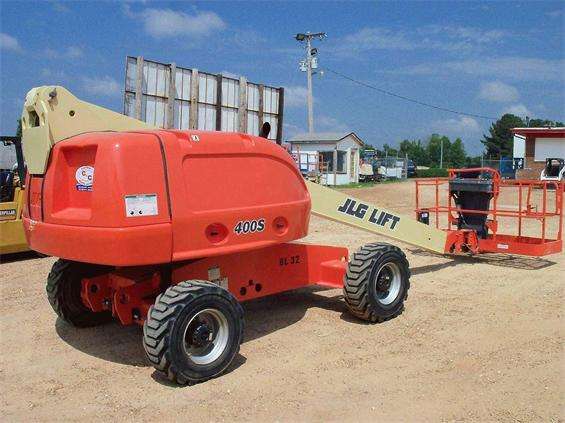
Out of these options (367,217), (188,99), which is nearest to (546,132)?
(367,217)

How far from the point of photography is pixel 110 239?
4.38 metres

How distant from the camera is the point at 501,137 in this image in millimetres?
82688

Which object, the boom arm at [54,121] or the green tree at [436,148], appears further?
the green tree at [436,148]

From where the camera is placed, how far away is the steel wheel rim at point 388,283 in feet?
20.6

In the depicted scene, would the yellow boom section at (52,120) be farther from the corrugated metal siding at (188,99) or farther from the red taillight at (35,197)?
the corrugated metal siding at (188,99)

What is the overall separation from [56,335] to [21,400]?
4.97 ft

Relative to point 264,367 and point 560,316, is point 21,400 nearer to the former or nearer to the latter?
point 264,367

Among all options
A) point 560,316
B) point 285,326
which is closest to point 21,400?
point 285,326

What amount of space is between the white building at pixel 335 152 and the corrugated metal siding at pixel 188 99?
2717 centimetres

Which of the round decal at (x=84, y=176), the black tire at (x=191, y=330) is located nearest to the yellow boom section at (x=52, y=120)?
the round decal at (x=84, y=176)

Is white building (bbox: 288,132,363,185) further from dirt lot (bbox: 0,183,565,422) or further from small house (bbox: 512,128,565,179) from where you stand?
dirt lot (bbox: 0,183,565,422)

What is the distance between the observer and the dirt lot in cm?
421

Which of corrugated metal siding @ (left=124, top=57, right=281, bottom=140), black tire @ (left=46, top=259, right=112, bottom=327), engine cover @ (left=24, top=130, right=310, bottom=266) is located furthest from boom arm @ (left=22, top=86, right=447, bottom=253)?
black tire @ (left=46, top=259, right=112, bottom=327)

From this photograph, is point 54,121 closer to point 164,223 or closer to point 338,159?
point 164,223
